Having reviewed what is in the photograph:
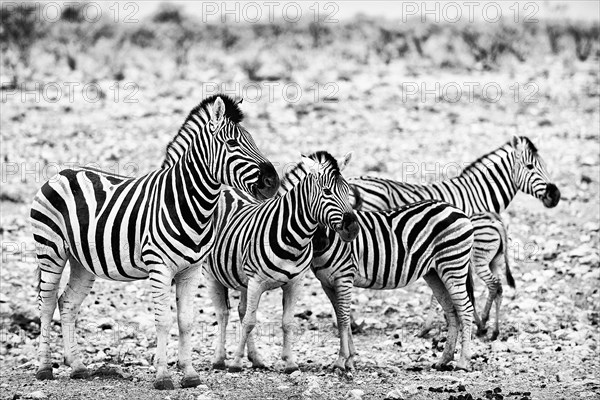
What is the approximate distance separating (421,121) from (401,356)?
11073 millimetres

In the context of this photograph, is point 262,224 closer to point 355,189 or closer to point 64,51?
point 355,189

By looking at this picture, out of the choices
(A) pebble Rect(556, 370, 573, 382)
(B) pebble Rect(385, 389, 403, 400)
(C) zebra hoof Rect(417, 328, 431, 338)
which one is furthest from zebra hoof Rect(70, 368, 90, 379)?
(A) pebble Rect(556, 370, 573, 382)

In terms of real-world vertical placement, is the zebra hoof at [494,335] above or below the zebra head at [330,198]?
below

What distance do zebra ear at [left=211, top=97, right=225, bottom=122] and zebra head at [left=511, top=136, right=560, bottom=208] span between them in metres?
5.10

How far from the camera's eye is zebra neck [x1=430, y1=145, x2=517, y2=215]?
436 inches

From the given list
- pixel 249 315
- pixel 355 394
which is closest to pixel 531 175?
pixel 249 315

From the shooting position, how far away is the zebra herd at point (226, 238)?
720 centimetres

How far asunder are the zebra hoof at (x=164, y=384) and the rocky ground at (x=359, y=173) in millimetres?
89

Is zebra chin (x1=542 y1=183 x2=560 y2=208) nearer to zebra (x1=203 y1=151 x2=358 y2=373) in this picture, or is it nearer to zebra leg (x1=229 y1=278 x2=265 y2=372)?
zebra (x1=203 y1=151 x2=358 y2=373)

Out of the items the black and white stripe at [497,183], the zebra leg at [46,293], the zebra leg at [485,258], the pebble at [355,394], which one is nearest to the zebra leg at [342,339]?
the pebble at [355,394]

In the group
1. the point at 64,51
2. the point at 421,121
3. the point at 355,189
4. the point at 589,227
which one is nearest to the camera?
the point at 355,189

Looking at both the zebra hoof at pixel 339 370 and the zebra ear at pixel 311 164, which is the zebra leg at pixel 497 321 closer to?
the zebra hoof at pixel 339 370

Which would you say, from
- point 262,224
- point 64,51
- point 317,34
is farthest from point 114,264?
point 317,34

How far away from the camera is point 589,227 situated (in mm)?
13453
